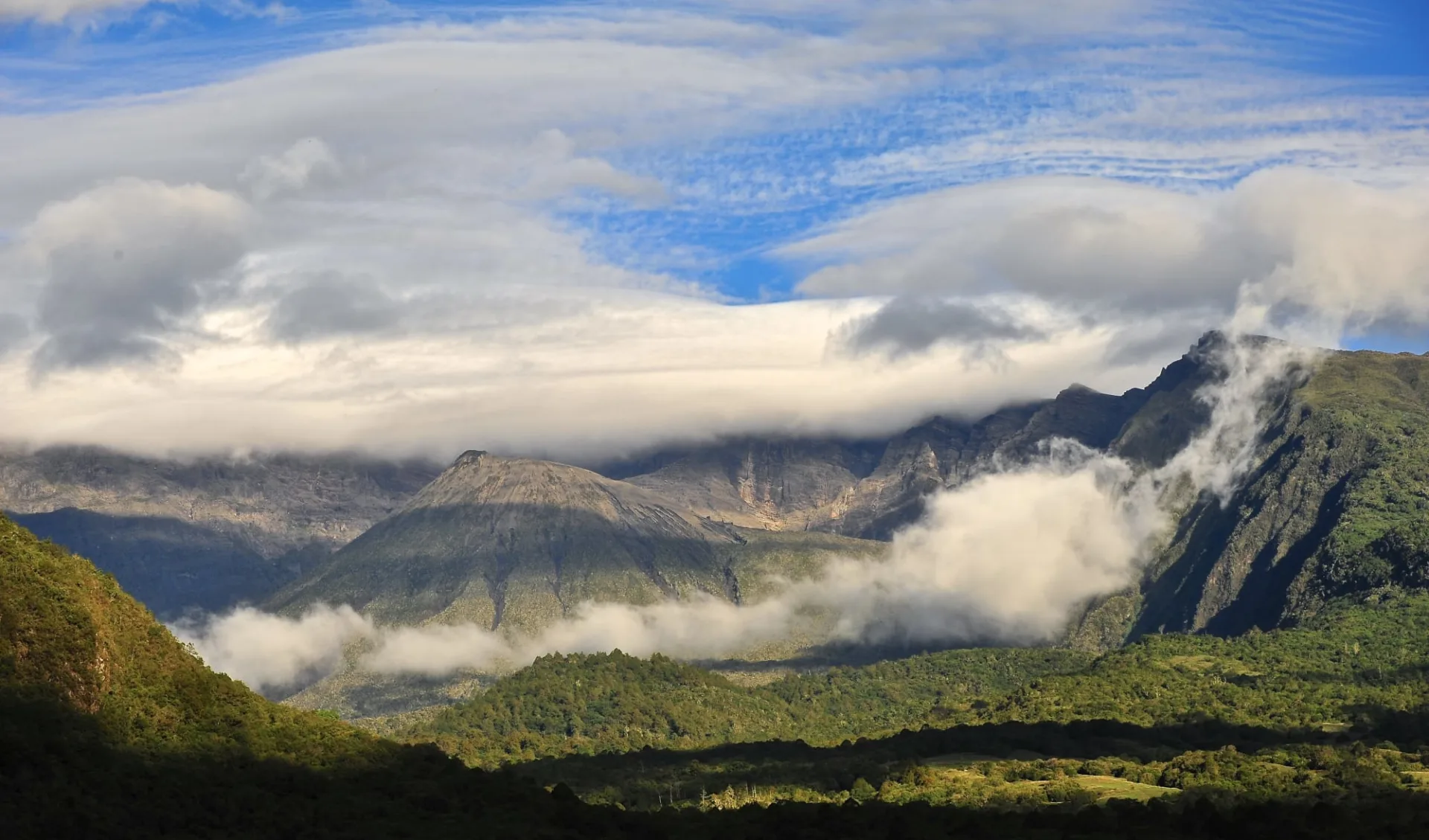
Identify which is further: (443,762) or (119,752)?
(443,762)

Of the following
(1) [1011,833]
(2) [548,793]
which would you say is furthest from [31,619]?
(1) [1011,833]

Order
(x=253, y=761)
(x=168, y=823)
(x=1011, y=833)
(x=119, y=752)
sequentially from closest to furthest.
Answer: (x=168, y=823) → (x=119, y=752) → (x=253, y=761) → (x=1011, y=833)

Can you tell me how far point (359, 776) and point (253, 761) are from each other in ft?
33.3

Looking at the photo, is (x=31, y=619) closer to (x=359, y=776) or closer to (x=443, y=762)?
(x=359, y=776)

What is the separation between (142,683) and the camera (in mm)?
150500

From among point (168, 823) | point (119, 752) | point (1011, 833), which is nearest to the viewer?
point (168, 823)

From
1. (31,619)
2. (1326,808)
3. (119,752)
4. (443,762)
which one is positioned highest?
(31,619)

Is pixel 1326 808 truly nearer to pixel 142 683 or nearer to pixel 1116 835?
pixel 1116 835

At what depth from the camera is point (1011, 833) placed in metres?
161

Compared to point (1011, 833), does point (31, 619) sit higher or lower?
higher

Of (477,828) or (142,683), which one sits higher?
(142,683)

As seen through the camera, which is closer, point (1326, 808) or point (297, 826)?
point (297, 826)

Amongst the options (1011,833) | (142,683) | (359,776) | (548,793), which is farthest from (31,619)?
(1011,833)

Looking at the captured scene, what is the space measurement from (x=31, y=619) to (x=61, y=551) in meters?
22.6
